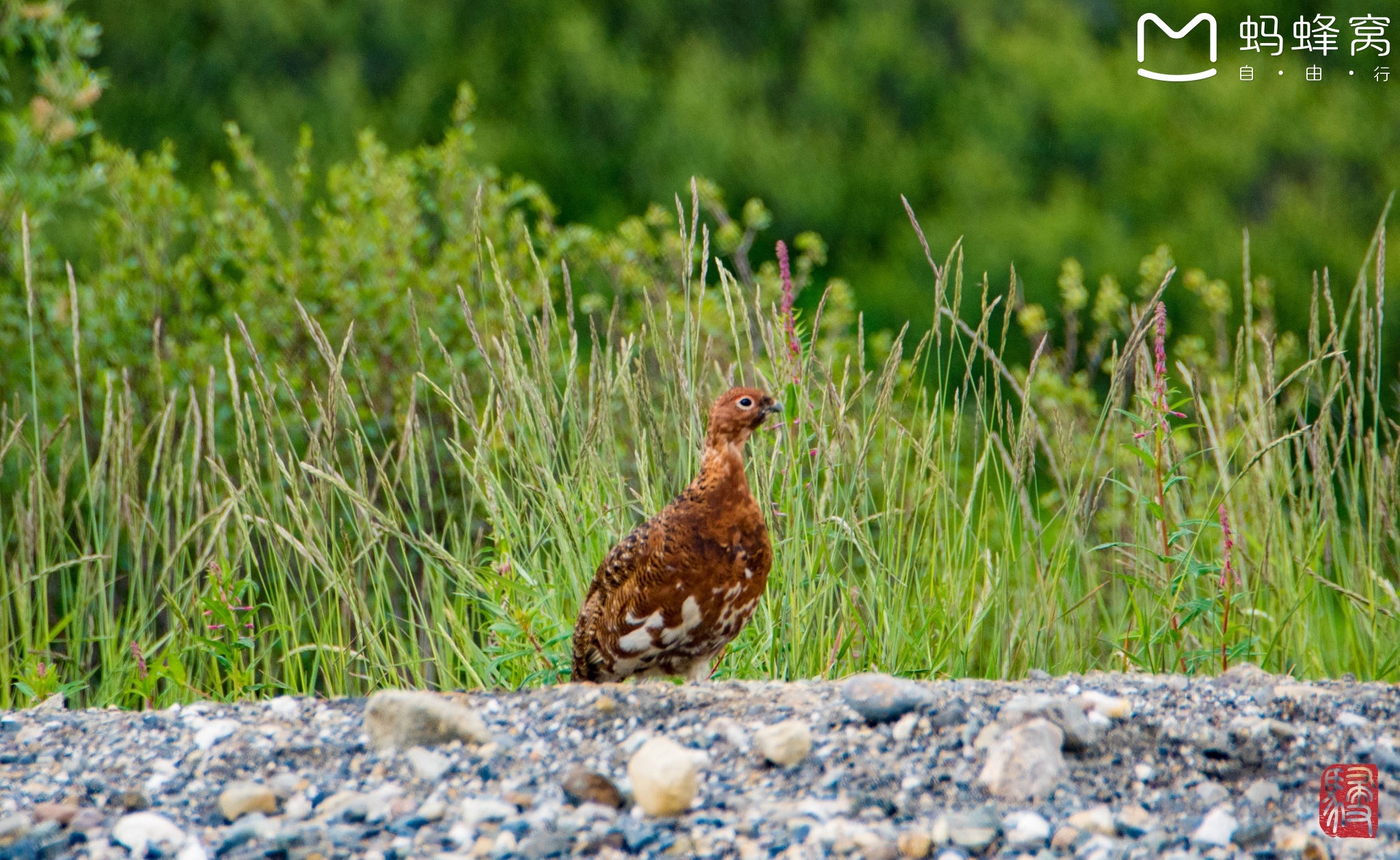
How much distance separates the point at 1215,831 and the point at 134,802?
145 cm

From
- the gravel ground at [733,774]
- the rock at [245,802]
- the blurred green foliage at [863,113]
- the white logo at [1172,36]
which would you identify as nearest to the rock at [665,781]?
the gravel ground at [733,774]

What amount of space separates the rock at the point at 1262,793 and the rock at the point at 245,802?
1311 millimetres

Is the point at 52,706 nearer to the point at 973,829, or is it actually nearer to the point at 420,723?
the point at 420,723

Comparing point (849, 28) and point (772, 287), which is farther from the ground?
point (849, 28)

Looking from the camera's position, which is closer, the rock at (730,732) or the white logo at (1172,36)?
the rock at (730,732)

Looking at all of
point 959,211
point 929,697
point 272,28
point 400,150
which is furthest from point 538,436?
point 272,28

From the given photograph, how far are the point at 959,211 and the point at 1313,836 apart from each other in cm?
654

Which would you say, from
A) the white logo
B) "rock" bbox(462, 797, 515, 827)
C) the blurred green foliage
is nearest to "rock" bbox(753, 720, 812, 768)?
"rock" bbox(462, 797, 515, 827)

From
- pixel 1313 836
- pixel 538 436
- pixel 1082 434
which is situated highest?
pixel 538 436

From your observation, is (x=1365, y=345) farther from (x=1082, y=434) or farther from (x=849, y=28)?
(x=849, y=28)

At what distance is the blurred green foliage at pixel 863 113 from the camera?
7.64 m

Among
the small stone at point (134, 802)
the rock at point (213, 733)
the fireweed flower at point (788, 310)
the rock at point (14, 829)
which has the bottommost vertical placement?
the rock at point (213, 733)

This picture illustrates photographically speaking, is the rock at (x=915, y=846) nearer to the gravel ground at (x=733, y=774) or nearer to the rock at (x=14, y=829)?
the gravel ground at (x=733, y=774)

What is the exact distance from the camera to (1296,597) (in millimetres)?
2896
